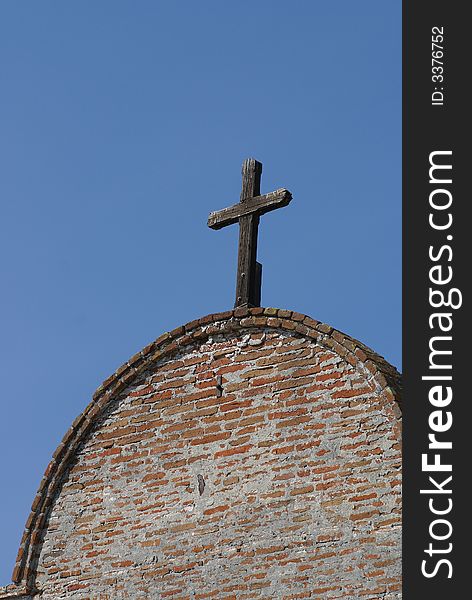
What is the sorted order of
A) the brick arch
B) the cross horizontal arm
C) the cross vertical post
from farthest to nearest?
1. the cross horizontal arm
2. the cross vertical post
3. the brick arch

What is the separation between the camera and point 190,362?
11.1m

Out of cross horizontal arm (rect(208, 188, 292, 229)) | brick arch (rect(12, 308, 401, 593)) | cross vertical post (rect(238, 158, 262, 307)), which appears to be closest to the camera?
brick arch (rect(12, 308, 401, 593))

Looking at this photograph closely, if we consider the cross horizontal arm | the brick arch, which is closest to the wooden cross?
the cross horizontal arm

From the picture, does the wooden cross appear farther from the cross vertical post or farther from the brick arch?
the brick arch

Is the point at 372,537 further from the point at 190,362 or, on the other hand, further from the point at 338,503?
the point at 190,362

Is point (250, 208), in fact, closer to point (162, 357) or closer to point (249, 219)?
point (249, 219)

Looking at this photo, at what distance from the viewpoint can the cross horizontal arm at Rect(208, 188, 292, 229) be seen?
11.3m

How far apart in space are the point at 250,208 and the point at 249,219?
104mm

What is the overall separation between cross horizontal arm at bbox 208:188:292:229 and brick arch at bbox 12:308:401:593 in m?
1.02

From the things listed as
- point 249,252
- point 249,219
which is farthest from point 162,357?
point 249,219

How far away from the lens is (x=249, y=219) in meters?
11.5

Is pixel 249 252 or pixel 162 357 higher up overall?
pixel 249 252

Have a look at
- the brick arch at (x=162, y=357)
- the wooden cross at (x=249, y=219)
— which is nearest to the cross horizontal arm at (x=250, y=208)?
the wooden cross at (x=249, y=219)

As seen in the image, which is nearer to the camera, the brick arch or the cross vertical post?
the brick arch
